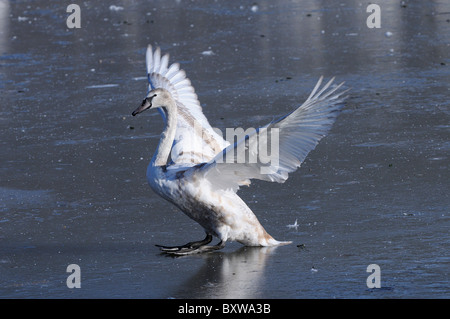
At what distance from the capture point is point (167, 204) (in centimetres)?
645

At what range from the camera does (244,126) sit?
845 cm

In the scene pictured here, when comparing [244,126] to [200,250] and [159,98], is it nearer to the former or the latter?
[159,98]

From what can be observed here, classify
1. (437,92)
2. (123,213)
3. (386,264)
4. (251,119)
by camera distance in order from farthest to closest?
(437,92) < (251,119) < (123,213) < (386,264)

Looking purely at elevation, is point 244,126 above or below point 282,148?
above

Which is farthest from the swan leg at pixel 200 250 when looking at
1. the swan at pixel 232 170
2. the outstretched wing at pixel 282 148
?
the outstretched wing at pixel 282 148

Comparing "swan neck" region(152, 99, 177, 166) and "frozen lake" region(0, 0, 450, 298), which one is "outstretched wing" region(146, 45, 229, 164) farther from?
"frozen lake" region(0, 0, 450, 298)

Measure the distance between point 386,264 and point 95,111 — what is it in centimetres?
520

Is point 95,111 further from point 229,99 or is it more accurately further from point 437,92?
point 437,92

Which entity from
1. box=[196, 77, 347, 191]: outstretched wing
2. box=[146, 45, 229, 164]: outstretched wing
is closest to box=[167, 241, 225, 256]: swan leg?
box=[196, 77, 347, 191]: outstretched wing

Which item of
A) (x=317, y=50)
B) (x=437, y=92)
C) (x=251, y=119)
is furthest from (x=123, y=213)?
(x=317, y=50)

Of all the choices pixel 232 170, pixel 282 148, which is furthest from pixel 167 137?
pixel 282 148

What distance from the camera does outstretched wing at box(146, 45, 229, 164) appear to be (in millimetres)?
6156

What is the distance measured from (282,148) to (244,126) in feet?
10.4

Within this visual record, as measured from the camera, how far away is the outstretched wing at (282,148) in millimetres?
5148
